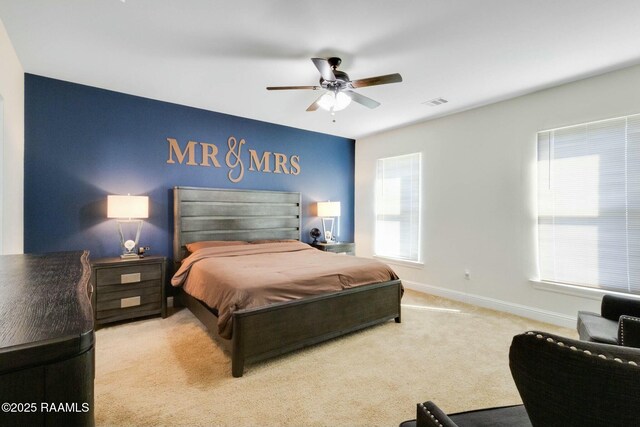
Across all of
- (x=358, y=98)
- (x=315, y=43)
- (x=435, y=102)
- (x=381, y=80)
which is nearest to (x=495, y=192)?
(x=435, y=102)

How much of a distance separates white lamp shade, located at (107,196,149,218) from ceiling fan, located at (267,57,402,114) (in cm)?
191

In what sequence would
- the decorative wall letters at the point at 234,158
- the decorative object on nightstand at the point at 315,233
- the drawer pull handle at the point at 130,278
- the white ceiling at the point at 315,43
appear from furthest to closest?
the decorative object on nightstand at the point at 315,233 → the decorative wall letters at the point at 234,158 → the drawer pull handle at the point at 130,278 → the white ceiling at the point at 315,43

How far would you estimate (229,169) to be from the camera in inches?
170

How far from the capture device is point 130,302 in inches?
125

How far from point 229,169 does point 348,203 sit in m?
2.41

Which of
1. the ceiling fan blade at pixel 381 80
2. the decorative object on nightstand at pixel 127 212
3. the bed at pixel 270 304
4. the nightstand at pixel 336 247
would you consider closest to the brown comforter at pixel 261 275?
the bed at pixel 270 304

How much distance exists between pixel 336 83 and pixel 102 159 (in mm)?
2848

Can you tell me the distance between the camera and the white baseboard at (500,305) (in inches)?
126

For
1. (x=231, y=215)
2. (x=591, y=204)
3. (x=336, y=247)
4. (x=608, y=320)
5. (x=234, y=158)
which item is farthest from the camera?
(x=336, y=247)

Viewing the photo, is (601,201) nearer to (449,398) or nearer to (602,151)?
(602,151)

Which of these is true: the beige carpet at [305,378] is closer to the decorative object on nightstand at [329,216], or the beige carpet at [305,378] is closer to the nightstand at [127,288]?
the nightstand at [127,288]

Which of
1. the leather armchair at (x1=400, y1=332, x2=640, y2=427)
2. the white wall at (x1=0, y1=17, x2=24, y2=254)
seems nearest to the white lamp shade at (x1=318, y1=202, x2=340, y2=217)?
the white wall at (x1=0, y1=17, x2=24, y2=254)

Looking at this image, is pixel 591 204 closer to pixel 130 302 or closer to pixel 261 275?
pixel 261 275

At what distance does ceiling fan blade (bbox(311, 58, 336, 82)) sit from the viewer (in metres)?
2.28
